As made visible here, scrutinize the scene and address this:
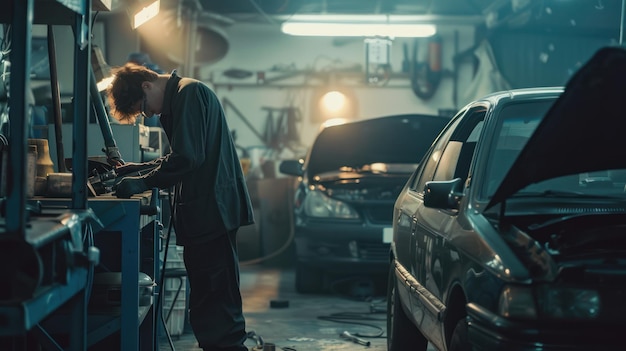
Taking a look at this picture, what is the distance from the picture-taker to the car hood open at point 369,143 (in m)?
9.69

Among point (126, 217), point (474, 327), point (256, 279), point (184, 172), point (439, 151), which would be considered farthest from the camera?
point (256, 279)

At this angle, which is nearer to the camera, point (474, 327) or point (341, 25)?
point (474, 327)

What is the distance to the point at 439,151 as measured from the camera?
18.0ft

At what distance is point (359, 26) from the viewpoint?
1630 cm

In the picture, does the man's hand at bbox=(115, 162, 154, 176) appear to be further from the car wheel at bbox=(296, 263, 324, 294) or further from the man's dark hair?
the car wheel at bbox=(296, 263, 324, 294)

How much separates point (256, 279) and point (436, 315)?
6.69m

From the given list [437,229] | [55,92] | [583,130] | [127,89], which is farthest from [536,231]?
[55,92]

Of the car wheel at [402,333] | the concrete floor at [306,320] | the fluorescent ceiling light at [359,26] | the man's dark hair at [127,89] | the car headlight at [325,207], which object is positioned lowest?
the concrete floor at [306,320]

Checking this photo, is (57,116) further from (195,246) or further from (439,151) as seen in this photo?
(439,151)

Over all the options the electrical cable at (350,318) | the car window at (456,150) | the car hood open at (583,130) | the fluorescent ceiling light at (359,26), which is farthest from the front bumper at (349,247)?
the fluorescent ceiling light at (359,26)

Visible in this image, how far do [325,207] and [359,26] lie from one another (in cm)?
768

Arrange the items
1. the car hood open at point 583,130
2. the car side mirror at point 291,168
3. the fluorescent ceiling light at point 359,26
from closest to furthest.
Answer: the car hood open at point 583,130 → the car side mirror at point 291,168 → the fluorescent ceiling light at point 359,26

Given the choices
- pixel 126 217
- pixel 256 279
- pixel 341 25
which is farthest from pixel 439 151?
pixel 341 25

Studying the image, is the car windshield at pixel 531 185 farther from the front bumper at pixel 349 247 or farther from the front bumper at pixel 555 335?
the front bumper at pixel 349 247
